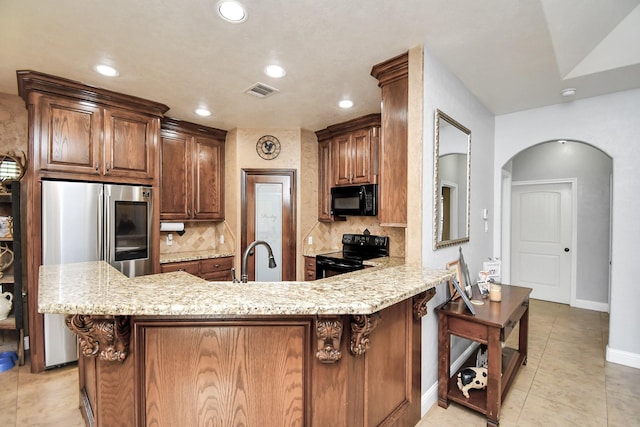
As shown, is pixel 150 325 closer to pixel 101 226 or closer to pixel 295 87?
pixel 101 226

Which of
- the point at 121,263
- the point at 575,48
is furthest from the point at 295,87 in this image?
the point at 121,263

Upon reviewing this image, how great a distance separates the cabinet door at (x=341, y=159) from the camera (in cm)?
392

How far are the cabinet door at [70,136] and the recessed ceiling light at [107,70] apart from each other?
53 cm

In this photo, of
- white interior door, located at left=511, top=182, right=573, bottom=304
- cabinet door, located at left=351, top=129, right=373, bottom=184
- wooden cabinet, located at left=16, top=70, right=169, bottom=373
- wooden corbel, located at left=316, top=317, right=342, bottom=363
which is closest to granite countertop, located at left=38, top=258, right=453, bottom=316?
wooden corbel, located at left=316, top=317, right=342, bottom=363

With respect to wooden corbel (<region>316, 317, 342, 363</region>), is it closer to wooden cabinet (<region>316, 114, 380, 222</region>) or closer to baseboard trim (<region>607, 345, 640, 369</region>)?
wooden cabinet (<region>316, 114, 380, 222</region>)

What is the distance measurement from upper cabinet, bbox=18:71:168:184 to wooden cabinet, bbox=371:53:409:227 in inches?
96.3

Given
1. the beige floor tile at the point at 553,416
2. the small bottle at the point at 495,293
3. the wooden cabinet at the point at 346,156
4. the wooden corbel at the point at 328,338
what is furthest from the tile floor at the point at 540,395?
the wooden cabinet at the point at 346,156

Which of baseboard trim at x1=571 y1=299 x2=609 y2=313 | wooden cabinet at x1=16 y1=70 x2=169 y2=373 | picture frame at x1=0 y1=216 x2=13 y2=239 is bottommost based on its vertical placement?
baseboard trim at x1=571 y1=299 x2=609 y2=313

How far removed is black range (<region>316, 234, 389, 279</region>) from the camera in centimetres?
339

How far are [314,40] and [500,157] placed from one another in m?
2.63

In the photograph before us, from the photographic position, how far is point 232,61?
2.29m

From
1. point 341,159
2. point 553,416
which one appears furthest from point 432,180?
point 341,159

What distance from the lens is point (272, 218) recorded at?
4090mm

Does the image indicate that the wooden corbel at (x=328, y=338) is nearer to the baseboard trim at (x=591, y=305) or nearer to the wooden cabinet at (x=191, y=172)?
the wooden cabinet at (x=191, y=172)
